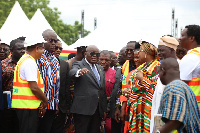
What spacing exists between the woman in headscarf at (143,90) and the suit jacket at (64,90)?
1538 mm

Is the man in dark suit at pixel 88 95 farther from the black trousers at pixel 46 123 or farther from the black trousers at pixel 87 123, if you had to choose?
the black trousers at pixel 46 123

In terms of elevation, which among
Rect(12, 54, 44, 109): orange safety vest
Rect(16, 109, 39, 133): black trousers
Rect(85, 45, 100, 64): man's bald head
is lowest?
Rect(16, 109, 39, 133): black trousers

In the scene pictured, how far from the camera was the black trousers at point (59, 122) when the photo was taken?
7555 millimetres

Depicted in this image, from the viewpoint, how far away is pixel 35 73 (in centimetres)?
595

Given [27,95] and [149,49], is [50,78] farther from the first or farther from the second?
[149,49]

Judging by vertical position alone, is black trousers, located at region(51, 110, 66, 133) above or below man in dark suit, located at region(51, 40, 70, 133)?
below

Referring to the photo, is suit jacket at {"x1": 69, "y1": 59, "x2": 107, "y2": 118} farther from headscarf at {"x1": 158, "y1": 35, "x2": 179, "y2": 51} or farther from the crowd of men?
headscarf at {"x1": 158, "y1": 35, "x2": 179, "y2": 51}

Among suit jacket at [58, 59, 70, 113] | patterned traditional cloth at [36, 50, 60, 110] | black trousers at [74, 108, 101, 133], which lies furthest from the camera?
suit jacket at [58, 59, 70, 113]

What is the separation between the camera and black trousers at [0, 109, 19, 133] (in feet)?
22.7

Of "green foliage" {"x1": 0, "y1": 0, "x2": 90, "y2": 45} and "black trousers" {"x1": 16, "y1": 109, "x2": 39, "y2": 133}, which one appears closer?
"black trousers" {"x1": 16, "y1": 109, "x2": 39, "y2": 133}

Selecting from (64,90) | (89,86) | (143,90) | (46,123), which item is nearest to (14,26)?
(64,90)

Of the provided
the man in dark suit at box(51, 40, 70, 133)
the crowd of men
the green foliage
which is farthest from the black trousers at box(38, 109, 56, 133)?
the green foliage

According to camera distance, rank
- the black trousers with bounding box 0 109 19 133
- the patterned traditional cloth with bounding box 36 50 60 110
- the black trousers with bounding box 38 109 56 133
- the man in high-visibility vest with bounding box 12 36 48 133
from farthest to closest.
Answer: the black trousers with bounding box 0 109 19 133, the patterned traditional cloth with bounding box 36 50 60 110, the black trousers with bounding box 38 109 56 133, the man in high-visibility vest with bounding box 12 36 48 133

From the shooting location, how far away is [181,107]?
370 cm
